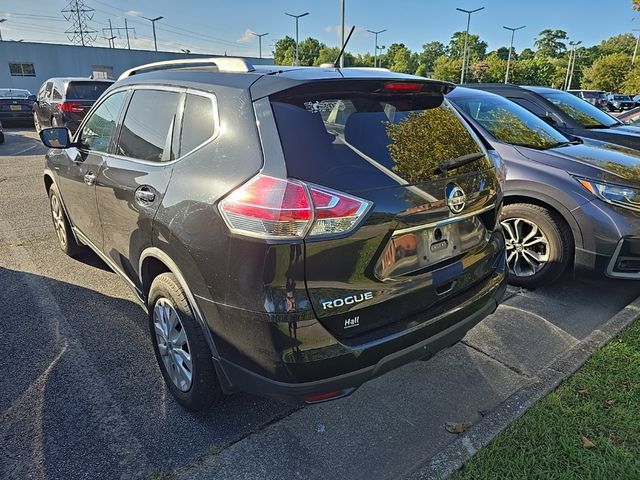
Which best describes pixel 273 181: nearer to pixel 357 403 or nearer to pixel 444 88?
pixel 444 88

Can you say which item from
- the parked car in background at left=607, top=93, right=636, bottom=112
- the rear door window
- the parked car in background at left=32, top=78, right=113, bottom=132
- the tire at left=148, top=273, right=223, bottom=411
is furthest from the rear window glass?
the parked car in background at left=607, top=93, right=636, bottom=112

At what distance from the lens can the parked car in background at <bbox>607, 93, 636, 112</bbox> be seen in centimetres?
3044

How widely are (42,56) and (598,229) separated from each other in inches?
1634

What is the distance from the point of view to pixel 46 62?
35.2m

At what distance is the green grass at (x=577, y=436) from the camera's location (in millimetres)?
2096

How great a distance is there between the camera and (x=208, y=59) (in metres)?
2.63

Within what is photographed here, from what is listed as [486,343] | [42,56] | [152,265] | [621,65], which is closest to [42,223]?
[152,265]

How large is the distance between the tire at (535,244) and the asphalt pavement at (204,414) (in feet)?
0.88

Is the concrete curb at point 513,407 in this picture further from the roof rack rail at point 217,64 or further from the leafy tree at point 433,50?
the leafy tree at point 433,50

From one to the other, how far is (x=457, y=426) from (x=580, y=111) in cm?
704

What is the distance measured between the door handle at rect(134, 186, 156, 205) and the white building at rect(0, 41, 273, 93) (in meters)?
33.6

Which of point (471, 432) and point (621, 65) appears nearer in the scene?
point (471, 432)

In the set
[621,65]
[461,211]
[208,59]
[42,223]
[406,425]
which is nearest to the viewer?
[461,211]

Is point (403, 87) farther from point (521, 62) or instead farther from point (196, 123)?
point (521, 62)
